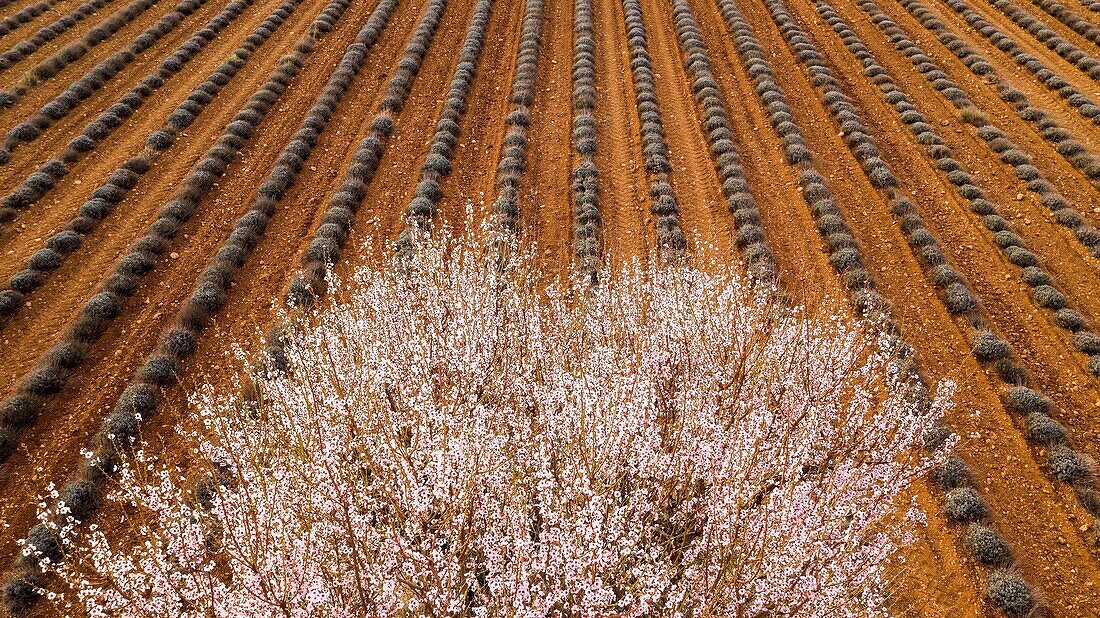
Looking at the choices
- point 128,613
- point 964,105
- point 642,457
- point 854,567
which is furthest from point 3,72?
point 964,105

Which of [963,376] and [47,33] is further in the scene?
[47,33]

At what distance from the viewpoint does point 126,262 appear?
778 inches

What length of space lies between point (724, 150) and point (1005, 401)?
1382cm

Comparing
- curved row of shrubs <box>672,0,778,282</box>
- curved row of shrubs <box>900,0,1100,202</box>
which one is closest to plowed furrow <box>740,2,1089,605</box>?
curved row of shrubs <box>672,0,778,282</box>

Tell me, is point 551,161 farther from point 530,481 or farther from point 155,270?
point 530,481

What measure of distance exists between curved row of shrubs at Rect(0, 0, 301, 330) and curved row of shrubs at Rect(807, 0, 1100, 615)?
25.9 m

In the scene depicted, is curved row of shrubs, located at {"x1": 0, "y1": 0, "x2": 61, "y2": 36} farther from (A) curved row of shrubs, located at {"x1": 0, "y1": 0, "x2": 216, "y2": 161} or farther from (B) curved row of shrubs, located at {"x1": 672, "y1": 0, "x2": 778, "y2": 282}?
(B) curved row of shrubs, located at {"x1": 672, "y1": 0, "x2": 778, "y2": 282}

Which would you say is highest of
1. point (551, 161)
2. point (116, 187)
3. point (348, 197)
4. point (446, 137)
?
point (551, 161)

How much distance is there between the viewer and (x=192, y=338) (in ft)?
58.1

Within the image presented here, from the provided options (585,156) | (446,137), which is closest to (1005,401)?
(585,156)

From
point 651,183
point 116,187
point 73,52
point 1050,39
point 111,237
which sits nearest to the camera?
point 111,237

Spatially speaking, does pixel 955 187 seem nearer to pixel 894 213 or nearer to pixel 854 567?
pixel 894 213

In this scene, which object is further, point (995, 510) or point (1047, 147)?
point (1047, 147)

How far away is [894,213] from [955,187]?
3.70 metres
